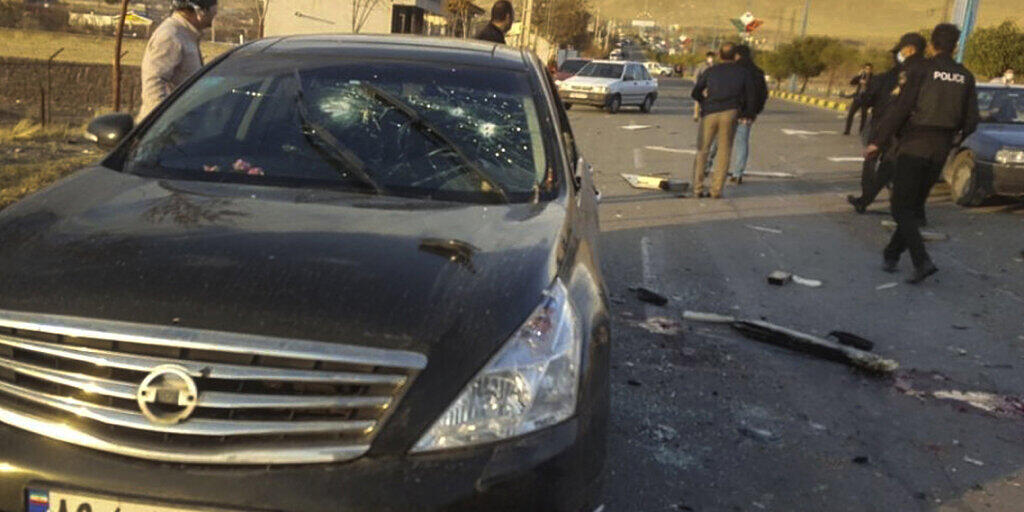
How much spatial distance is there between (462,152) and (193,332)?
169cm

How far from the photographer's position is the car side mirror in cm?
419

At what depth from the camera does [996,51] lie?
107 ft

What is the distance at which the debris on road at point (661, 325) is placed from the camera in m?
5.99

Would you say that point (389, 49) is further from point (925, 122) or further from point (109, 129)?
point (925, 122)

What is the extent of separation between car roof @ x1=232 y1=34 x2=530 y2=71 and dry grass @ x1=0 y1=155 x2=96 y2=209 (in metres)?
5.24

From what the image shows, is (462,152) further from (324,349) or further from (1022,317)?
(1022,317)

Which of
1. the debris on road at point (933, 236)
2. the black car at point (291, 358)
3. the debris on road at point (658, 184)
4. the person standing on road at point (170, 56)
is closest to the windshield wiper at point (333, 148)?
the black car at point (291, 358)

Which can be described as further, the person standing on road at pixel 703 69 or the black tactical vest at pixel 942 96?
the person standing on road at pixel 703 69

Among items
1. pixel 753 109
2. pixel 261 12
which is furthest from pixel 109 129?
pixel 261 12

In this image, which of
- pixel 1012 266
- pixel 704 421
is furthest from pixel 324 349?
pixel 1012 266

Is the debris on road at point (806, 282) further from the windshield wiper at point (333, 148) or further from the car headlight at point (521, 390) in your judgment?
the car headlight at point (521, 390)

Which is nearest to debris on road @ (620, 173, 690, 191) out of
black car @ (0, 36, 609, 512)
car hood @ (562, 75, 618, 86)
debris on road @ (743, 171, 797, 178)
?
debris on road @ (743, 171, 797, 178)

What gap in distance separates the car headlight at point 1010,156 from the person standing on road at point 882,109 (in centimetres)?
134

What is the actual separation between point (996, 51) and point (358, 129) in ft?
112
